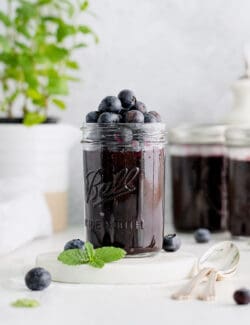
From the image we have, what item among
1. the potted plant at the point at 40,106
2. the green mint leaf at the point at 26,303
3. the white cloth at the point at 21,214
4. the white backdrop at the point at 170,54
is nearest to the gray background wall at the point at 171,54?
the white backdrop at the point at 170,54

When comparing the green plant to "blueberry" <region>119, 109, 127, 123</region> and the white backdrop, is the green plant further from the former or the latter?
"blueberry" <region>119, 109, 127, 123</region>

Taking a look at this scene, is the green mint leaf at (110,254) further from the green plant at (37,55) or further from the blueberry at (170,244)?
the green plant at (37,55)

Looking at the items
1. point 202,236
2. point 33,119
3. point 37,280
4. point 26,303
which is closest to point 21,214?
point 33,119

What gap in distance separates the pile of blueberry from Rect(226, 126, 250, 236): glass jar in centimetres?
50

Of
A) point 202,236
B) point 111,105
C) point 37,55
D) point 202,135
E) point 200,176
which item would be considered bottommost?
point 202,236

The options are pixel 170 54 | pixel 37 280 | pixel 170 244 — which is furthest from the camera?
pixel 170 54

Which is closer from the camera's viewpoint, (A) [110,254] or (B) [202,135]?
(A) [110,254]

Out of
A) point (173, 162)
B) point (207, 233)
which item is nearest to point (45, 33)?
point (173, 162)

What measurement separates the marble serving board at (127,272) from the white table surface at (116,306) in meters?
0.02

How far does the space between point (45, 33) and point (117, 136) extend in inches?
31.5

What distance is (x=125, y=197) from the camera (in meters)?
1.48

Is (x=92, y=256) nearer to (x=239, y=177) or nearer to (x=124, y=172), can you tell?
(x=124, y=172)

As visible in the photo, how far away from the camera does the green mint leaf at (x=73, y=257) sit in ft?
4.65

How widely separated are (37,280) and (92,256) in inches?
4.7
